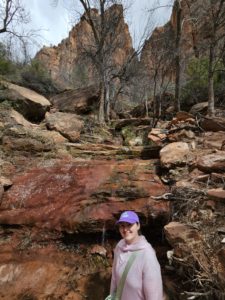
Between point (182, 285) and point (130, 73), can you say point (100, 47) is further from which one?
point (182, 285)

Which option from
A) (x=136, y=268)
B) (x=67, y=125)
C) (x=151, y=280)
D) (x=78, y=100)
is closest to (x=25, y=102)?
(x=67, y=125)

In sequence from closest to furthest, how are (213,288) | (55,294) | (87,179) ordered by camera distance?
(213,288) < (55,294) < (87,179)

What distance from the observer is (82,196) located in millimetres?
5723

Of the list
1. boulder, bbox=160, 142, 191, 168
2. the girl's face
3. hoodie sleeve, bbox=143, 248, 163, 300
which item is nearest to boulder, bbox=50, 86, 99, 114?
boulder, bbox=160, 142, 191, 168

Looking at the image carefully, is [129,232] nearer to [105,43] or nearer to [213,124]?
[213,124]

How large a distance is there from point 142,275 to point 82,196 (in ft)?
11.0

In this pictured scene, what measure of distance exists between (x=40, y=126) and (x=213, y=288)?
7.66 m

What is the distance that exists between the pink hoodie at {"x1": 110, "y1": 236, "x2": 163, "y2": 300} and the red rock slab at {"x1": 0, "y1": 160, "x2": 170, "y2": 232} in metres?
2.51

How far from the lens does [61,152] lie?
809 centimetres

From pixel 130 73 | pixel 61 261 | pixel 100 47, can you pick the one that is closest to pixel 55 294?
pixel 61 261

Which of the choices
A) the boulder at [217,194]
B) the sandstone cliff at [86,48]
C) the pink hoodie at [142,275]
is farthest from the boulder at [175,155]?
the sandstone cliff at [86,48]

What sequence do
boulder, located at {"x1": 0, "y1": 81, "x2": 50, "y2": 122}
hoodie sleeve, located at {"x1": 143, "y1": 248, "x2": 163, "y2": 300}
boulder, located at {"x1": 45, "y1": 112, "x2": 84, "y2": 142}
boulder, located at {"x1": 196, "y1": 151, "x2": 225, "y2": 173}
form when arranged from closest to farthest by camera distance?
hoodie sleeve, located at {"x1": 143, "y1": 248, "x2": 163, "y2": 300}, boulder, located at {"x1": 196, "y1": 151, "x2": 225, "y2": 173}, boulder, located at {"x1": 45, "y1": 112, "x2": 84, "y2": 142}, boulder, located at {"x1": 0, "y1": 81, "x2": 50, "y2": 122}

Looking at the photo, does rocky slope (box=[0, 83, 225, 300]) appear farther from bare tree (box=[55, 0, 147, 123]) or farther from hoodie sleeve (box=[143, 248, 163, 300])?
bare tree (box=[55, 0, 147, 123])

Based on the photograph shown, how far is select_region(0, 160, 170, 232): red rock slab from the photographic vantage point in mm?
5188
